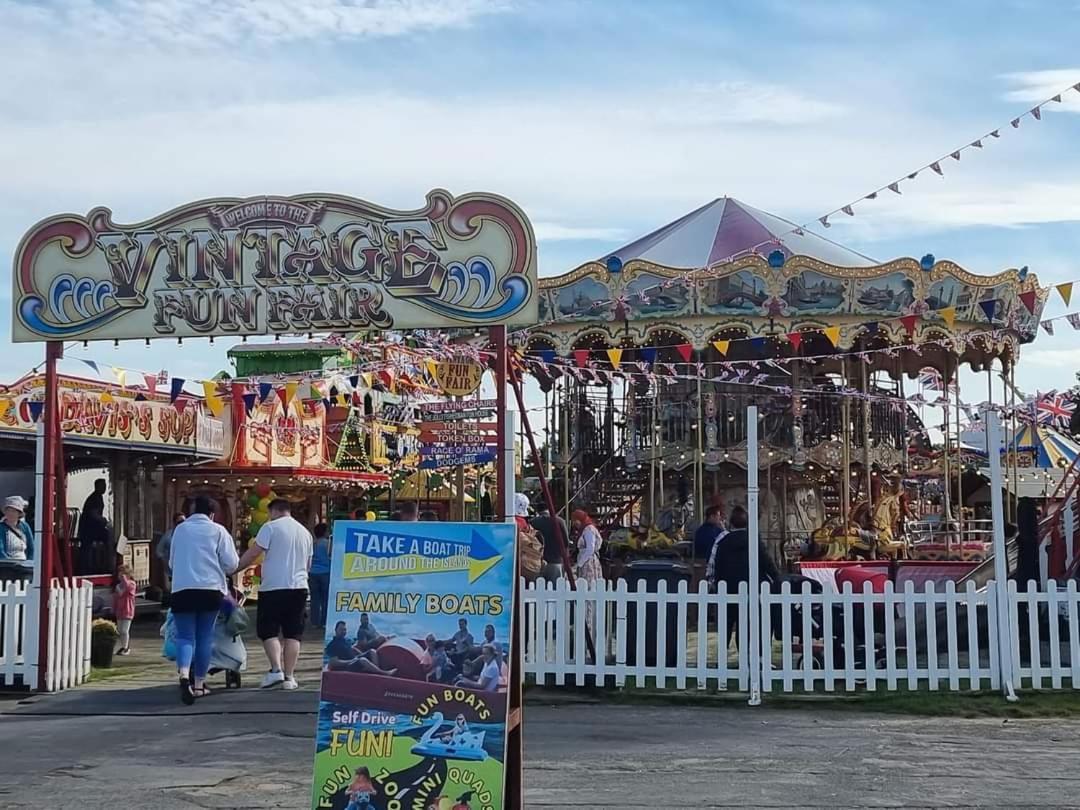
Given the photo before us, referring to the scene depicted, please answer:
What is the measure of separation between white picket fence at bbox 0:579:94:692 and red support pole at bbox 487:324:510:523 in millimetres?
3778

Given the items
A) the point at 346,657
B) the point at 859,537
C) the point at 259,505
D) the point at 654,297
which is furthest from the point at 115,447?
the point at 346,657

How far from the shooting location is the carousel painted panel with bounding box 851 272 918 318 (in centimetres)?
2286

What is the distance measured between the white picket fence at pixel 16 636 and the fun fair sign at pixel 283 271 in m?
2.16

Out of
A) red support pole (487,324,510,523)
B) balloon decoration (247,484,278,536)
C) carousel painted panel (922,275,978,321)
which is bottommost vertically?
balloon decoration (247,484,278,536)

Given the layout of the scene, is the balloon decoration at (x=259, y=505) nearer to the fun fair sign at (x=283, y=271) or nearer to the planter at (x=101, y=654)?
the planter at (x=101, y=654)

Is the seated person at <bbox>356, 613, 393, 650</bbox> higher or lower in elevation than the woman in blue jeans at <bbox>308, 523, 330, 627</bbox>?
higher

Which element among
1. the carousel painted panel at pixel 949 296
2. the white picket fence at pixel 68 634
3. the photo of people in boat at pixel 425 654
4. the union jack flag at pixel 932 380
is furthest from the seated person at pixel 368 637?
the union jack flag at pixel 932 380

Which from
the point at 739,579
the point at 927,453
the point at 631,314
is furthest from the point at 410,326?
the point at 927,453

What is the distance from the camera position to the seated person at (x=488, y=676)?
220 inches

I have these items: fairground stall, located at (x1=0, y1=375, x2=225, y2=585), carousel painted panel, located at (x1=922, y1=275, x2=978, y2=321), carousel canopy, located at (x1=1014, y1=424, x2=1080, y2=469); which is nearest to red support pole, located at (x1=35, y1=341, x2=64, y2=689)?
fairground stall, located at (x1=0, y1=375, x2=225, y2=585)

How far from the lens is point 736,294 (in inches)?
908

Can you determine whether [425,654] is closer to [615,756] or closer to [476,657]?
[476,657]

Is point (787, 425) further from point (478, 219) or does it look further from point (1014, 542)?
point (478, 219)

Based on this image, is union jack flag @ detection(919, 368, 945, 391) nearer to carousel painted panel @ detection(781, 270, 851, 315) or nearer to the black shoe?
carousel painted panel @ detection(781, 270, 851, 315)
